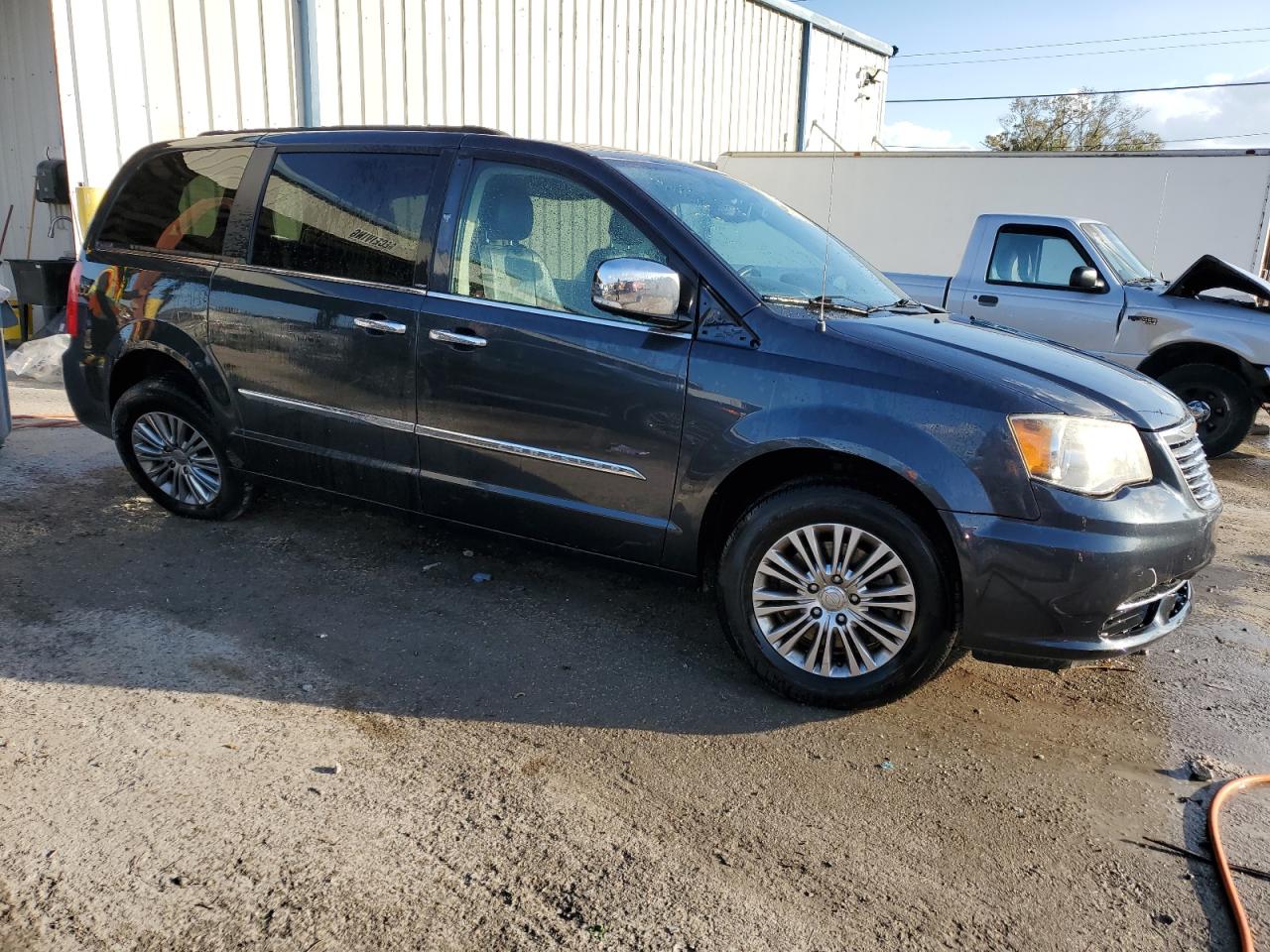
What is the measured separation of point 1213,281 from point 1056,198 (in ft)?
20.7

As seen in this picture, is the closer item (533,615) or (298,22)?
(533,615)

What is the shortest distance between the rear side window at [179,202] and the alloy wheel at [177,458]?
0.91 meters

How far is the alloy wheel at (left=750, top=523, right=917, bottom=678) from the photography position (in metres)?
3.29

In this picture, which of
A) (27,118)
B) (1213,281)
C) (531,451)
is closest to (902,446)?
(531,451)

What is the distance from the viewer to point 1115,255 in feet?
27.7

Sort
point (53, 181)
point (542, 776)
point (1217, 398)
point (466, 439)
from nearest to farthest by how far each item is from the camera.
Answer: point (542, 776) < point (466, 439) < point (1217, 398) < point (53, 181)

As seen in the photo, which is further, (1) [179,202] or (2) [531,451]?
(1) [179,202]

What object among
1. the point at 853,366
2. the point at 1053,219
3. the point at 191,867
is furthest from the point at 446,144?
the point at 1053,219

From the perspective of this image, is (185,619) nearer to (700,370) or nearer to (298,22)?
(700,370)

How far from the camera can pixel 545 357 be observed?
373cm

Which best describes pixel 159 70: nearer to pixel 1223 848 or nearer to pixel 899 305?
pixel 899 305

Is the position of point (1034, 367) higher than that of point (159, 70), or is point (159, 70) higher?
point (159, 70)

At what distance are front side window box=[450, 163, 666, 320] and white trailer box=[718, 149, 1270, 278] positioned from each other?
28.7ft

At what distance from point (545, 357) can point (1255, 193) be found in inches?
483
